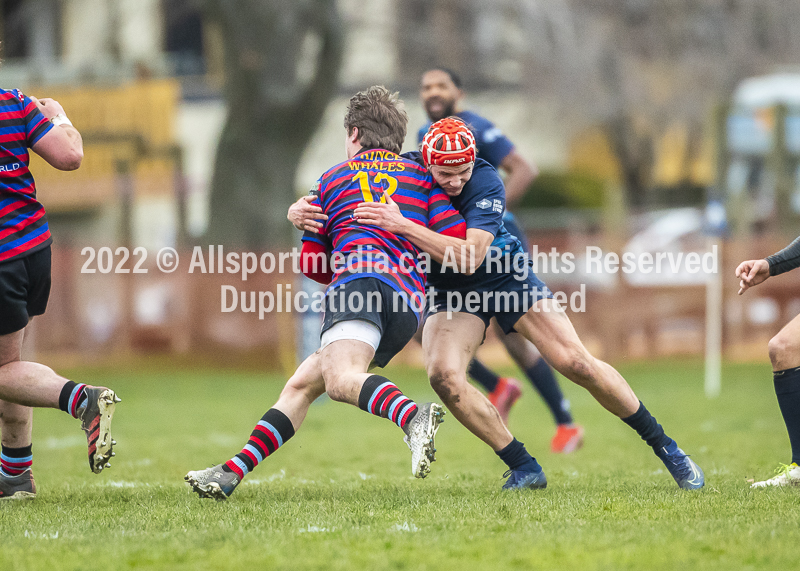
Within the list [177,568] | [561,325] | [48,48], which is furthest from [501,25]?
[177,568]

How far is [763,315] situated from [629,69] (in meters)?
A: 9.24

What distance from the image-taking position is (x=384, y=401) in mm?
4242

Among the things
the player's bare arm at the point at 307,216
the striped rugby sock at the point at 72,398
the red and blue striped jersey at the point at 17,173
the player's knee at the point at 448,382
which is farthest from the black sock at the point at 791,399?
the red and blue striped jersey at the point at 17,173

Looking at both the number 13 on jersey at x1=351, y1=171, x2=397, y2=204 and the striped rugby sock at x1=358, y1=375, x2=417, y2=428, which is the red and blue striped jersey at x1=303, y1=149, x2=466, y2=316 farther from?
the striped rugby sock at x1=358, y1=375, x2=417, y2=428

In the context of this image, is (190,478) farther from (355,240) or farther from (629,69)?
(629,69)

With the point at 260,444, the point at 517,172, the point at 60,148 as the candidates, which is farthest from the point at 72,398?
the point at 517,172

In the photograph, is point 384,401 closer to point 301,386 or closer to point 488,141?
point 301,386

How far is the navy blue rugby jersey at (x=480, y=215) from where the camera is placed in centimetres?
468

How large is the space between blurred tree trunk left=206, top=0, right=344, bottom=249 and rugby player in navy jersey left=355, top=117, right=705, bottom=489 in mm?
11454

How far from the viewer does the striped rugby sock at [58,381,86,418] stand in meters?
4.48

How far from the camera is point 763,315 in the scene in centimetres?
1508

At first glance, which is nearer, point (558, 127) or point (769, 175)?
point (769, 175)

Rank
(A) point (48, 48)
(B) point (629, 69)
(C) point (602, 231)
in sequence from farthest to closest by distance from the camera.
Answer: (A) point (48, 48), (B) point (629, 69), (C) point (602, 231)

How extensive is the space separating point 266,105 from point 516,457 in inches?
487
